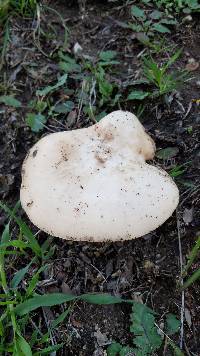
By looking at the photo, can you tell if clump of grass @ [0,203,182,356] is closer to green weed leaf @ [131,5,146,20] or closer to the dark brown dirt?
the dark brown dirt

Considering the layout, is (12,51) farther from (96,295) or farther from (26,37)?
(96,295)

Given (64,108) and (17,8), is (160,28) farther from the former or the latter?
(17,8)

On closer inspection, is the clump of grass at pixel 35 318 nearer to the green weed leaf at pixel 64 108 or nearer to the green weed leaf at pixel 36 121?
the green weed leaf at pixel 36 121

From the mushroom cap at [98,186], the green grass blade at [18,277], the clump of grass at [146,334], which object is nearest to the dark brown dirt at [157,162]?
the clump of grass at [146,334]

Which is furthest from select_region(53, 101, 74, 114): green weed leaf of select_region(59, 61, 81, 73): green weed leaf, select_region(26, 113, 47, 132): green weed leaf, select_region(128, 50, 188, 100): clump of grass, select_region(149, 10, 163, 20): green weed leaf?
select_region(149, 10, 163, 20): green weed leaf

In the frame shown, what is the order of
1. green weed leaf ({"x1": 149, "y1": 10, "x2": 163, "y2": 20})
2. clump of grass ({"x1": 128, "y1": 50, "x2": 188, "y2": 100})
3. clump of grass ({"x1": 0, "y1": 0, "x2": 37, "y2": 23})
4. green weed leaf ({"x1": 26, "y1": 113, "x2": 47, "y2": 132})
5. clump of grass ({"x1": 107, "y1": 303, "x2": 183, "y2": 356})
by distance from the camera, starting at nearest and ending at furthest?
clump of grass ({"x1": 107, "y1": 303, "x2": 183, "y2": 356}) → clump of grass ({"x1": 128, "y1": 50, "x2": 188, "y2": 100}) → green weed leaf ({"x1": 26, "y1": 113, "x2": 47, "y2": 132}) → green weed leaf ({"x1": 149, "y1": 10, "x2": 163, "y2": 20}) → clump of grass ({"x1": 0, "y1": 0, "x2": 37, "y2": 23})

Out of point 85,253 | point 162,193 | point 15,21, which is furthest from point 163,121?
point 15,21
